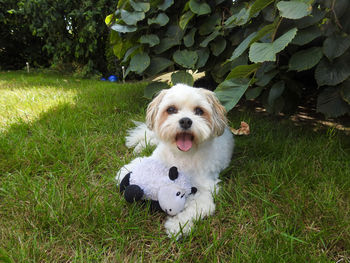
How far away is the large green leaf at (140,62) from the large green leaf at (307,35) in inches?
56.8

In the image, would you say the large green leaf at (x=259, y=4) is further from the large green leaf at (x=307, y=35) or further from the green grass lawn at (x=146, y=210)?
the green grass lawn at (x=146, y=210)

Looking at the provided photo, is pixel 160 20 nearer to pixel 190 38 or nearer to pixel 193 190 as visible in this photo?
pixel 190 38

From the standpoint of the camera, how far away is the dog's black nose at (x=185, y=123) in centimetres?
168

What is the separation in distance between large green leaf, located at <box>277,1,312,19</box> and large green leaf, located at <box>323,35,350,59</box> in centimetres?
50

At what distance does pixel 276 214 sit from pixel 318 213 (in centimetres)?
27

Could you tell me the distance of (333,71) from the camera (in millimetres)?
1738

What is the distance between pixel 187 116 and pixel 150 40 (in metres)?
1.30

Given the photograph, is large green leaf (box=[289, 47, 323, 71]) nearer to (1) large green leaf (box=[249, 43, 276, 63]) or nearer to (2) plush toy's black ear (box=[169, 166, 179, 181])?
(1) large green leaf (box=[249, 43, 276, 63])

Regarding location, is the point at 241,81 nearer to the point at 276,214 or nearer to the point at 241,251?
the point at 276,214

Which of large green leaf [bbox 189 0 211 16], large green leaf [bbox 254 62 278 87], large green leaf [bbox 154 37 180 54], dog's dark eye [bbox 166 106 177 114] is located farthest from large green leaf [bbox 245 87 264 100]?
large green leaf [bbox 154 37 180 54]

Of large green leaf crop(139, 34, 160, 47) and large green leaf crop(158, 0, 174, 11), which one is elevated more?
large green leaf crop(158, 0, 174, 11)

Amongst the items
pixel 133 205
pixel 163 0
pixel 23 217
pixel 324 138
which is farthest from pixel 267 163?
pixel 163 0

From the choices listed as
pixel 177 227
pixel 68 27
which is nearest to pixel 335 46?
pixel 177 227

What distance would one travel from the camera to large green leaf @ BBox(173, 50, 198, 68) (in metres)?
2.58
